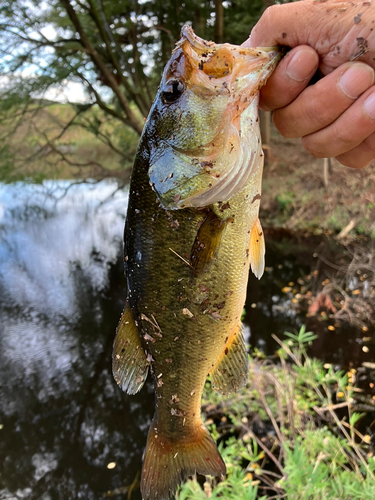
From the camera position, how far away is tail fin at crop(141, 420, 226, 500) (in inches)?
64.7

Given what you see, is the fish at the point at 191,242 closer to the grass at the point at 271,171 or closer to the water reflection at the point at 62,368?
the water reflection at the point at 62,368

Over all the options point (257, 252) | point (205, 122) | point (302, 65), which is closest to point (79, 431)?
point (257, 252)

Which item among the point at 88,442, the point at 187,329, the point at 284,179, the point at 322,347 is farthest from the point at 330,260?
the point at 187,329

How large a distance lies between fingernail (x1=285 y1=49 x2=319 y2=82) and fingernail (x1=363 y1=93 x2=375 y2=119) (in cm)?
24

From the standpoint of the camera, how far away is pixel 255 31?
4.57ft

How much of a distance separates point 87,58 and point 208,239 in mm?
8232

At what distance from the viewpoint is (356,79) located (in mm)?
1235

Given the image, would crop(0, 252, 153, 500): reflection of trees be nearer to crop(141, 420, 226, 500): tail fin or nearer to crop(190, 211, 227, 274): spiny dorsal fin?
crop(141, 420, 226, 500): tail fin

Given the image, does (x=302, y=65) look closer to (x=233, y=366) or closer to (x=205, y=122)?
(x=205, y=122)

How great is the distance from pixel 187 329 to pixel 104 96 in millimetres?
9292

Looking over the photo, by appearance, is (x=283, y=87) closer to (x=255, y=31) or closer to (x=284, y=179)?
(x=255, y=31)

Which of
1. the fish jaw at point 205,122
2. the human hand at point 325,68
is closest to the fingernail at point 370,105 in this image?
the human hand at point 325,68

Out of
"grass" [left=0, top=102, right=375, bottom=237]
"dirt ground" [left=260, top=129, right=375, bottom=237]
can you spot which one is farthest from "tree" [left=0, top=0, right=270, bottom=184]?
"dirt ground" [left=260, top=129, right=375, bottom=237]

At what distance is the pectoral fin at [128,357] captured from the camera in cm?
161
